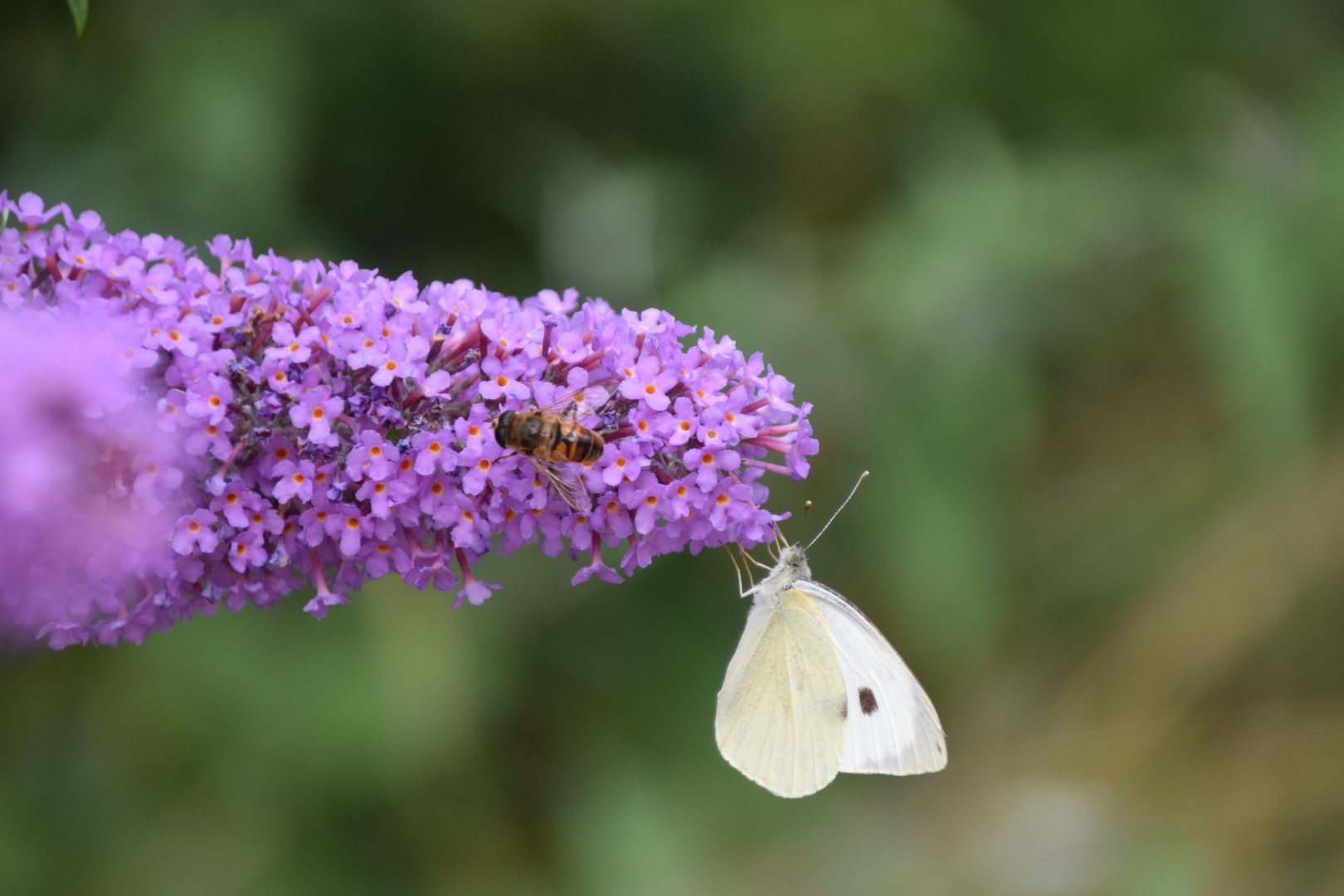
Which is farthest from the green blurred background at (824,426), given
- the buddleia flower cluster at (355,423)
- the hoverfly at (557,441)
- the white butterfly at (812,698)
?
the hoverfly at (557,441)

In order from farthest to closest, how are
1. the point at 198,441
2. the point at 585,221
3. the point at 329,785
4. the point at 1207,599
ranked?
the point at 1207,599, the point at 585,221, the point at 329,785, the point at 198,441

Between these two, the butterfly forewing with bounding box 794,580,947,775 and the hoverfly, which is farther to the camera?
the butterfly forewing with bounding box 794,580,947,775

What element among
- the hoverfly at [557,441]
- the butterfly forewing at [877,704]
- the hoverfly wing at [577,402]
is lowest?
the butterfly forewing at [877,704]

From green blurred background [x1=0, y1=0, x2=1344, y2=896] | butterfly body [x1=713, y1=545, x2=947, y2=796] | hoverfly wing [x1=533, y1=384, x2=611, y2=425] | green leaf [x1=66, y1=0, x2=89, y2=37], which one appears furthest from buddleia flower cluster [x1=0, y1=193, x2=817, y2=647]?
green blurred background [x1=0, y1=0, x2=1344, y2=896]

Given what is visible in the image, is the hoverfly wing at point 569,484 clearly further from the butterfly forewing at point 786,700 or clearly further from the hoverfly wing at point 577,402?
the butterfly forewing at point 786,700

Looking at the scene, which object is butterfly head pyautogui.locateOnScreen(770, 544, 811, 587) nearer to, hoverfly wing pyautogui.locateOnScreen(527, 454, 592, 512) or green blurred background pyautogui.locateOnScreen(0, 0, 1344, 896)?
hoverfly wing pyautogui.locateOnScreen(527, 454, 592, 512)

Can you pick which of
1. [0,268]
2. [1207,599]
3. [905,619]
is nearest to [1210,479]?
[1207,599]

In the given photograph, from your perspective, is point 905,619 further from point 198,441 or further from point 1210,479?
point 198,441
